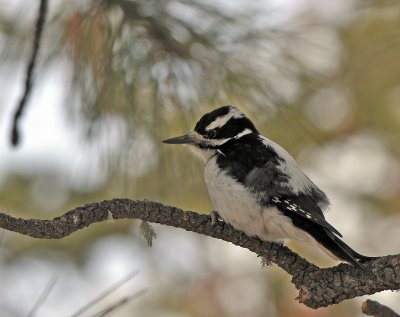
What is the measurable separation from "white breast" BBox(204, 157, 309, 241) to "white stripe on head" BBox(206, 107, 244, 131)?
0.10 metres

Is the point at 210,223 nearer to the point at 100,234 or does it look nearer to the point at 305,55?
the point at 305,55

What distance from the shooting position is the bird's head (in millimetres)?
1903

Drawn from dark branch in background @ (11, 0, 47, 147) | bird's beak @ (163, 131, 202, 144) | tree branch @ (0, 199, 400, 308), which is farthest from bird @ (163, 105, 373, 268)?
dark branch in background @ (11, 0, 47, 147)

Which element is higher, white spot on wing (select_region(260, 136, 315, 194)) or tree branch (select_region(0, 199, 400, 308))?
tree branch (select_region(0, 199, 400, 308))

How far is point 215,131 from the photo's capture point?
2.03 m

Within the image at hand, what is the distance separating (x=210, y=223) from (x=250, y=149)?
0.41m

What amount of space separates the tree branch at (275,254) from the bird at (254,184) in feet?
0.39

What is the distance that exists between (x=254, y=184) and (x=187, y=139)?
0.17 metres

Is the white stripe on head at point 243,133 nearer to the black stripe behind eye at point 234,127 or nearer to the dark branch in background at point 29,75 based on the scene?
the black stripe behind eye at point 234,127

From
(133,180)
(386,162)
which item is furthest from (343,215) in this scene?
(133,180)

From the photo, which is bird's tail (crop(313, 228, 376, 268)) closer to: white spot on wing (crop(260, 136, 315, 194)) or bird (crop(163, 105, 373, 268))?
bird (crop(163, 105, 373, 268))

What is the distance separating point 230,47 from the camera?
1845 millimetres

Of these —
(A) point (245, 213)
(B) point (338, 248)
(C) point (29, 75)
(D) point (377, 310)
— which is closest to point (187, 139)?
→ (A) point (245, 213)

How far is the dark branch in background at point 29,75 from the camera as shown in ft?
5.77
